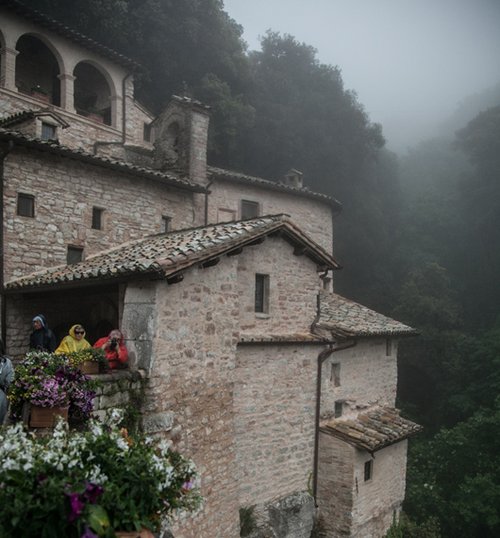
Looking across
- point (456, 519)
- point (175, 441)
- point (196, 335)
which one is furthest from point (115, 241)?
point (456, 519)

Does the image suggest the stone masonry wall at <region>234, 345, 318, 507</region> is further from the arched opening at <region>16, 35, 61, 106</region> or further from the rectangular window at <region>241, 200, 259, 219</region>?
the arched opening at <region>16, 35, 61, 106</region>

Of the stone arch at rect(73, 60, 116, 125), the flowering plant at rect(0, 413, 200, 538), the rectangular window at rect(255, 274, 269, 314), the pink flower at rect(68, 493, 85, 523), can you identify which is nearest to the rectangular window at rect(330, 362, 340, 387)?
the rectangular window at rect(255, 274, 269, 314)

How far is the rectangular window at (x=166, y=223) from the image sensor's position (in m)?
14.4

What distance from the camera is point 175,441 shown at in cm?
782

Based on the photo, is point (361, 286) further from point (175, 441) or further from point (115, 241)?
point (175, 441)

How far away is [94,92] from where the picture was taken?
20828 millimetres

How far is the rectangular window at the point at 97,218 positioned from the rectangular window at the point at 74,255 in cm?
72

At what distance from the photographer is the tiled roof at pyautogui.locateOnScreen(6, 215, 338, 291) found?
7.68 meters

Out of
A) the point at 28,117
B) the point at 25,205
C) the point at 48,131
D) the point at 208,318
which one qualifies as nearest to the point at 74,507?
the point at 208,318

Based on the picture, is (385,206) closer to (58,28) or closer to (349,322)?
(349,322)

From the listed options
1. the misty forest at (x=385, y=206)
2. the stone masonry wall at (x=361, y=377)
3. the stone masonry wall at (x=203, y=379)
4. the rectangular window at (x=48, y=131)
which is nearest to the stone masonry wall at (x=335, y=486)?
the stone masonry wall at (x=361, y=377)

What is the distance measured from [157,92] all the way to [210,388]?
21.4 meters

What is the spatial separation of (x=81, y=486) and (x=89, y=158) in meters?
9.79

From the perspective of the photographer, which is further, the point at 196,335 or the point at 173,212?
the point at 173,212
